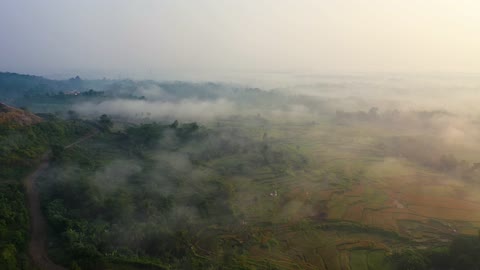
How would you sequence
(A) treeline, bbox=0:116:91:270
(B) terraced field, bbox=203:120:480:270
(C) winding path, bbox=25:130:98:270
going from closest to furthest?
1. (A) treeline, bbox=0:116:91:270
2. (C) winding path, bbox=25:130:98:270
3. (B) terraced field, bbox=203:120:480:270

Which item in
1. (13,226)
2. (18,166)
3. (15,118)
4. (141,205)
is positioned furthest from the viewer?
(15,118)

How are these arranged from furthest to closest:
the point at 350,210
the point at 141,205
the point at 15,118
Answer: the point at 15,118
the point at 350,210
the point at 141,205

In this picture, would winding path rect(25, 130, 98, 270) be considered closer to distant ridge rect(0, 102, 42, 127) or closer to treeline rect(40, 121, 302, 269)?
treeline rect(40, 121, 302, 269)

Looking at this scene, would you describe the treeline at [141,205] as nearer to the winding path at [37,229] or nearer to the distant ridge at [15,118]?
the winding path at [37,229]

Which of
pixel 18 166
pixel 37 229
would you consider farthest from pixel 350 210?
pixel 18 166

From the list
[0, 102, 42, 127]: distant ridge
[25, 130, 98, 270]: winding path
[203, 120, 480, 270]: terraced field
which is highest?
[0, 102, 42, 127]: distant ridge

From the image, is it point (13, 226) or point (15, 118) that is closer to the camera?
point (13, 226)

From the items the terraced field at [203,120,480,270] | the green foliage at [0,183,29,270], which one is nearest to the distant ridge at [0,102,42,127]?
the green foliage at [0,183,29,270]

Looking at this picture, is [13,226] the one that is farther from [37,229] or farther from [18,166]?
[18,166]
